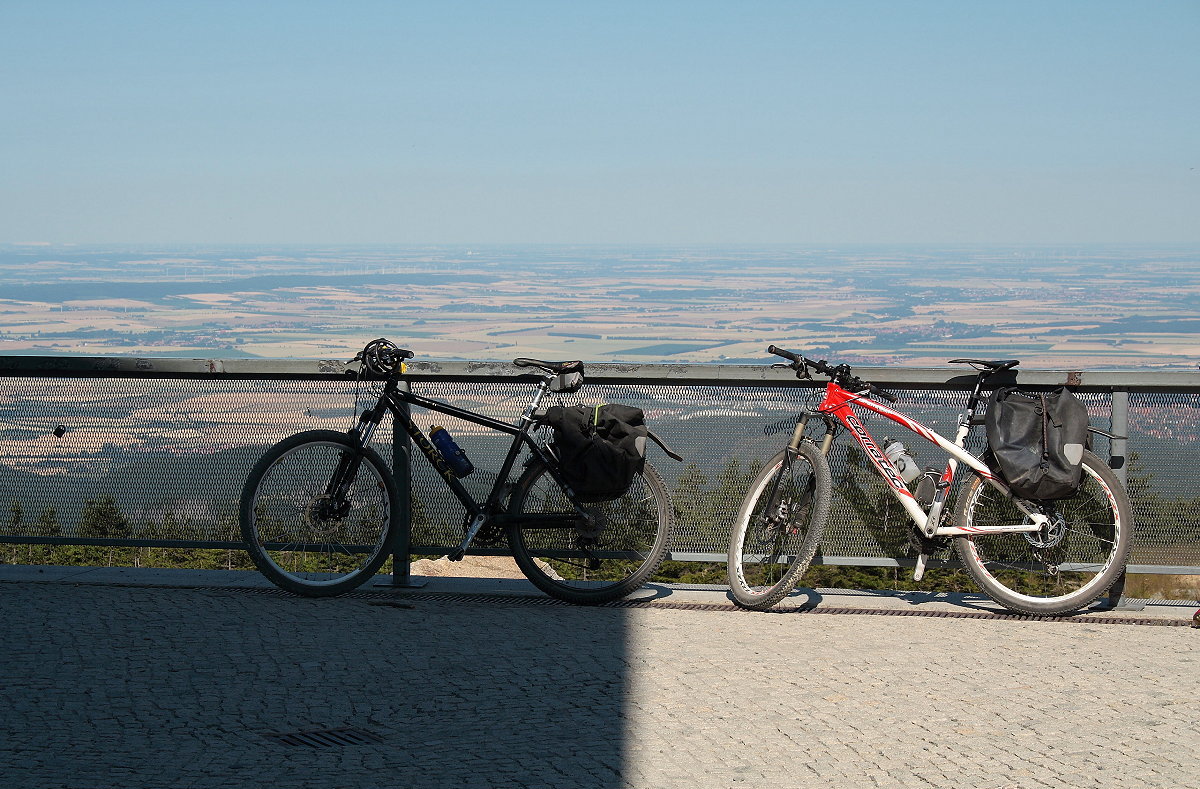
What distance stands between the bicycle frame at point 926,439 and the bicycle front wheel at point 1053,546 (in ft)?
0.21

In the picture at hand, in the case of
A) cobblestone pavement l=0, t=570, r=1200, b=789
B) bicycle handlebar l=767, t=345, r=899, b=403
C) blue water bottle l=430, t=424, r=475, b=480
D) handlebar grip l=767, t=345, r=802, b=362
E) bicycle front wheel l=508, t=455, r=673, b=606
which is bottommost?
cobblestone pavement l=0, t=570, r=1200, b=789

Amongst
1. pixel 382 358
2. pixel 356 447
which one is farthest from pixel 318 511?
pixel 382 358

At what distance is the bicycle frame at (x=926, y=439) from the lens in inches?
255

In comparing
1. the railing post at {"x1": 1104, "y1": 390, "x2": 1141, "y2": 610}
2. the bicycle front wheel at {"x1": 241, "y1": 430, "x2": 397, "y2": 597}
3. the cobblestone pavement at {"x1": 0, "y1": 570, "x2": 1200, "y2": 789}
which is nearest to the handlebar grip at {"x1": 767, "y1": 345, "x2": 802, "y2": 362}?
the cobblestone pavement at {"x1": 0, "y1": 570, "x2": 1200, "y2": 789}

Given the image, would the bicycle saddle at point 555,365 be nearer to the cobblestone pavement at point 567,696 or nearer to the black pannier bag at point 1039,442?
the cobblestone pavement at point 567,696

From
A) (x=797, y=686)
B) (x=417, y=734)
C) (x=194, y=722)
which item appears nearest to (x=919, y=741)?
(x=797, y=686)

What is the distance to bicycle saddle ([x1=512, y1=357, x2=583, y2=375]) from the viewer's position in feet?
22.2

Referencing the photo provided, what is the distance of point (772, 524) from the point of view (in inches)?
268

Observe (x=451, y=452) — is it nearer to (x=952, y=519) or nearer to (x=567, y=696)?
(x=567, y=696)

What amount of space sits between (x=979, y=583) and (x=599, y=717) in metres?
2.68

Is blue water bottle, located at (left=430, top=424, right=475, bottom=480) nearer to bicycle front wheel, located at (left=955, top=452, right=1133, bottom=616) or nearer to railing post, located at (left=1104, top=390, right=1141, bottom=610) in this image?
bicycle front wheel, located at (left=955, top=452, right=1133, bottom=616)

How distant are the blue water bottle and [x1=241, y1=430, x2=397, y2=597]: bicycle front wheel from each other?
32 centimetres

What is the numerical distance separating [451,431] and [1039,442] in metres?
3.09

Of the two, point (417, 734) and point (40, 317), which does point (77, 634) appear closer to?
point (417, 734)
